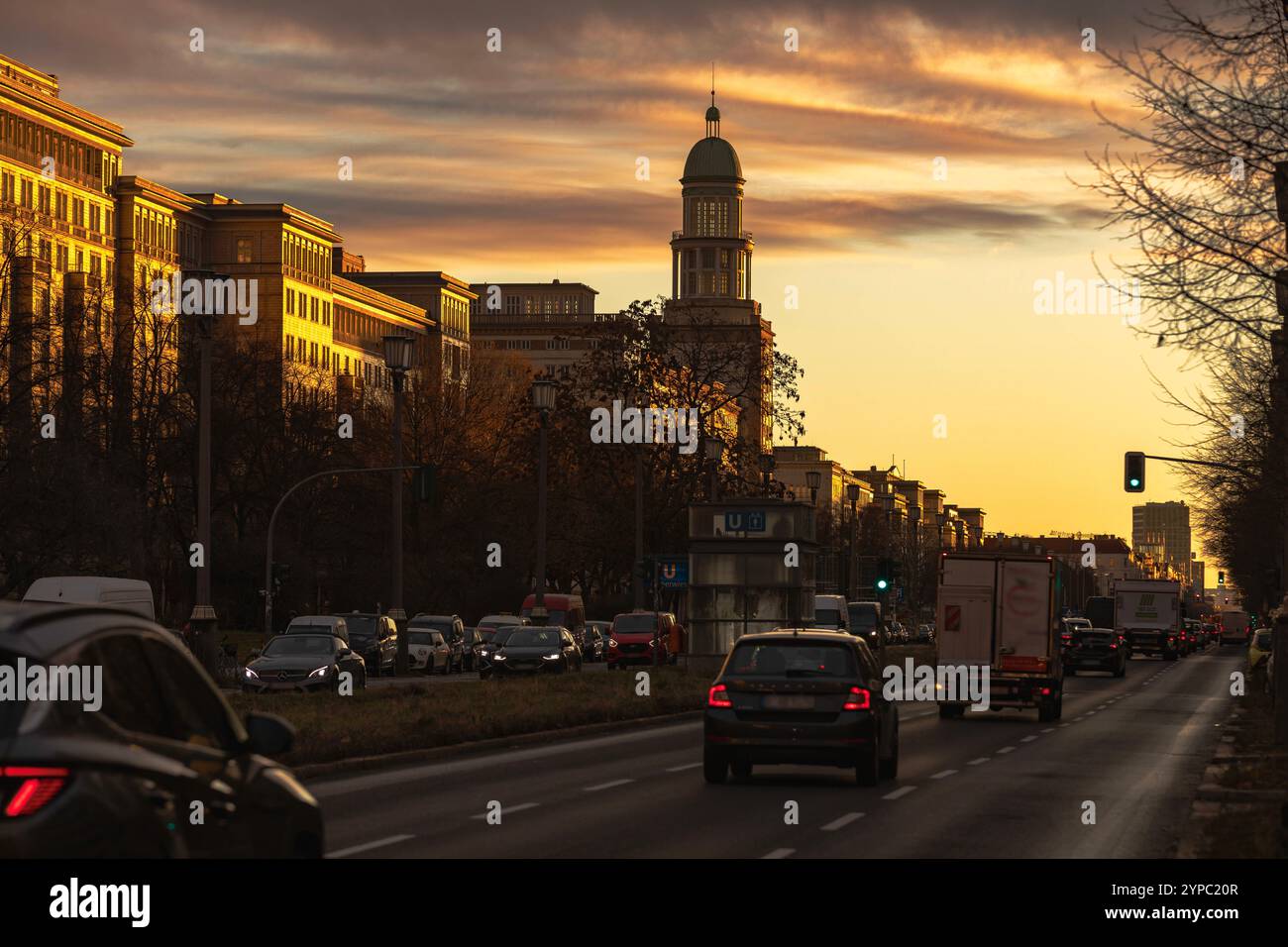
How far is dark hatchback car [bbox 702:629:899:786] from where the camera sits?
21594 mm

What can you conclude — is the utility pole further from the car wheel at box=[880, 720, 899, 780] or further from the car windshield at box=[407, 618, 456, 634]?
the car windshield at box=[407, 618, 456, 634]

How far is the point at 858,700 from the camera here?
71.1 feet

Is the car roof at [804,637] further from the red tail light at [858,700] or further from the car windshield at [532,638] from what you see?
the car windshield at [532,638]

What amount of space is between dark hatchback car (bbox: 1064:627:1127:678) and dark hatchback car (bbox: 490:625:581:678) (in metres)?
20.4

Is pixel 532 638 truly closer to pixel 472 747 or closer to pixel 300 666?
pixel 300 666

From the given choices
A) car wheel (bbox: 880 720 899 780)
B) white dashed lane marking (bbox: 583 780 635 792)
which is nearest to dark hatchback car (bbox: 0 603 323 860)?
white dashed lane marking (bbox: 583 780 635 792)

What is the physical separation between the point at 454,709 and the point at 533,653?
74.7 feet

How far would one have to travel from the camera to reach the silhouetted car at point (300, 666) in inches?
1635

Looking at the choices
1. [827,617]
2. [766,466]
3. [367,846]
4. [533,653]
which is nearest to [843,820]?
[367,846]

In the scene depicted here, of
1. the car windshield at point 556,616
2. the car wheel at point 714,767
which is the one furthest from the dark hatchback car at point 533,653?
the car wheel at point 714,767

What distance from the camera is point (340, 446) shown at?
85.0 metres
